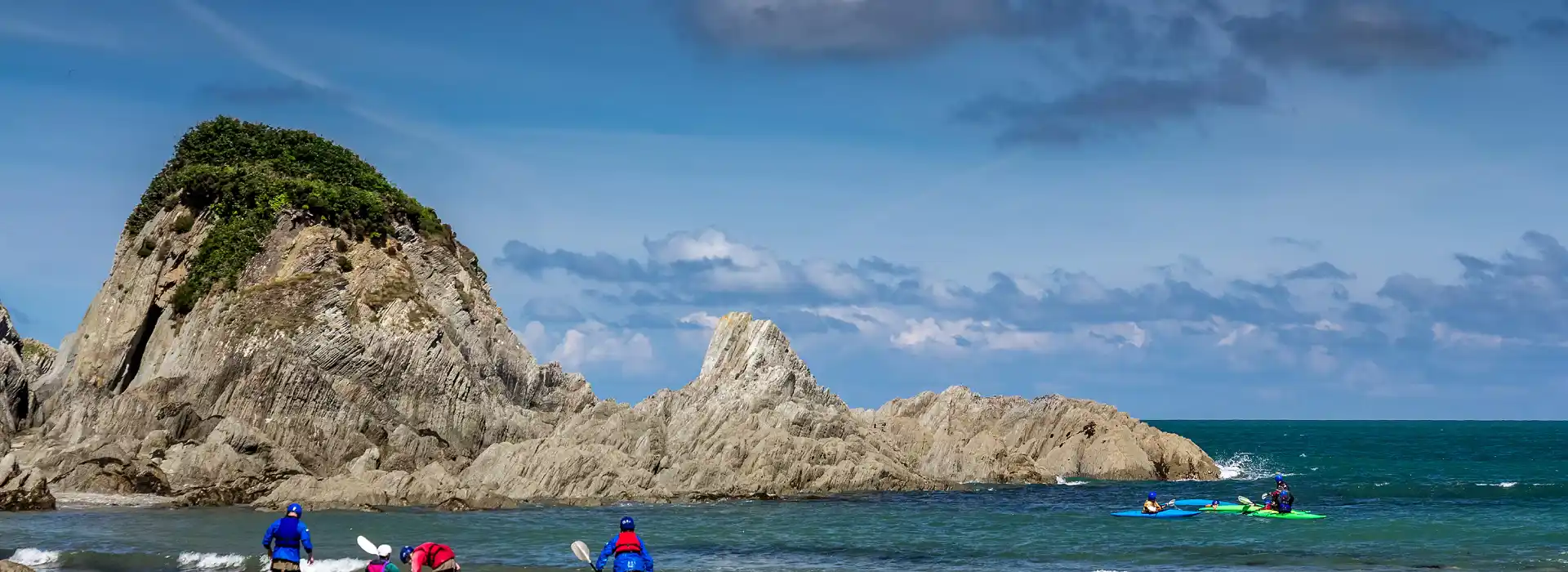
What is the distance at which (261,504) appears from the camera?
58406 millimetres

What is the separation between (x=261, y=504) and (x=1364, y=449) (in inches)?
5147

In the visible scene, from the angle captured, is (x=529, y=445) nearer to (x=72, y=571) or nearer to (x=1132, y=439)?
(x=72, y=571)

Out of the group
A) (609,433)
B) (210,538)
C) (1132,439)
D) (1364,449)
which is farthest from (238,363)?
(1364,449)

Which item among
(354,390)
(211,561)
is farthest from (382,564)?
(354,390)

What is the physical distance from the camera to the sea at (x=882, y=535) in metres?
46.0

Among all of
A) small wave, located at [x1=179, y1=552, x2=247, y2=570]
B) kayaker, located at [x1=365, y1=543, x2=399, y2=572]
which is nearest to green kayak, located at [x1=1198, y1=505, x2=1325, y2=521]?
small wave, located at [x1=179, y1=552, x2=247, y2=570]

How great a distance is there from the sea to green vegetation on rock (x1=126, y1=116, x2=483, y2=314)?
2195cm

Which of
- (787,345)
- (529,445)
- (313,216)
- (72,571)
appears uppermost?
(313,216)

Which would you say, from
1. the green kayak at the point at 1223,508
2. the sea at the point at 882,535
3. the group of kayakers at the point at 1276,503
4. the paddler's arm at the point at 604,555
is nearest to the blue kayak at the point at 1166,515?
the group of kayakers at the point at 1276,503

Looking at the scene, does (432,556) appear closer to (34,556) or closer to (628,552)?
(628,552)

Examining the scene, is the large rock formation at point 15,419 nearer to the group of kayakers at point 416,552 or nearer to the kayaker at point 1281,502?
the group of kayakers at point 416,552

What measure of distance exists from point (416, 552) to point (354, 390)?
41.4m

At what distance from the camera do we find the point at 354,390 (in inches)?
2707

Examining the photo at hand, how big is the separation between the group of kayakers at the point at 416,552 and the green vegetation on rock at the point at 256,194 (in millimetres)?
46918
